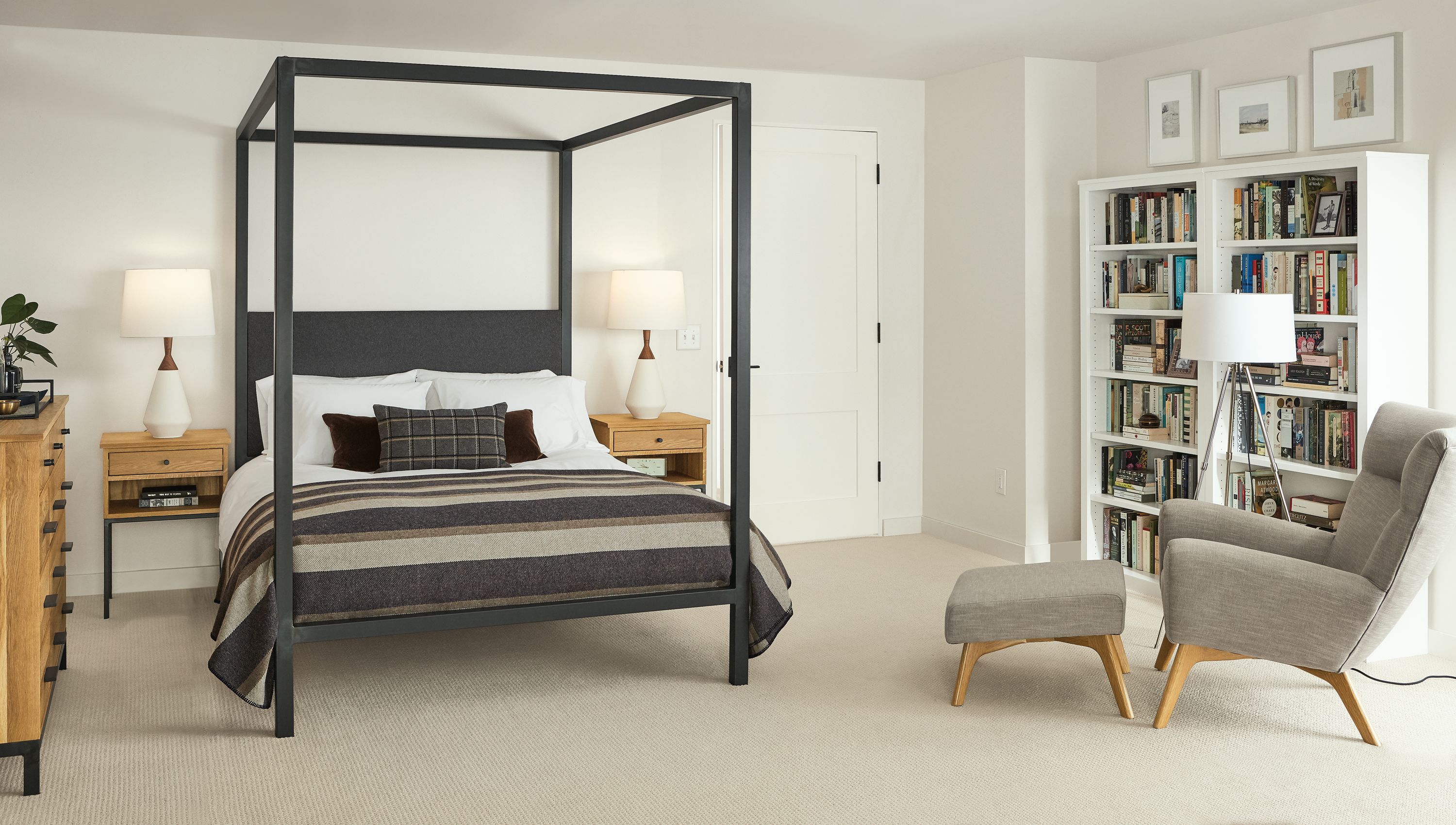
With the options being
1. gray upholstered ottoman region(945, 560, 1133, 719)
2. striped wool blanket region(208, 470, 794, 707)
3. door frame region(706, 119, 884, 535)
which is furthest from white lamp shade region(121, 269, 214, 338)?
gray upholstered ottoman region(945, 560, 1133, 719)

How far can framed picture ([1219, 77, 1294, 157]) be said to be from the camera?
4.70m

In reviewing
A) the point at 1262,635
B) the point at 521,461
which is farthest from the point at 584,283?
the point at 1262,635

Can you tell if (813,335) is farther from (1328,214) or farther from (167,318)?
(167,318)

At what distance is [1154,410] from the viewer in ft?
16.9

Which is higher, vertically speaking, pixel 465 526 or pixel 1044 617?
pixel 465 526

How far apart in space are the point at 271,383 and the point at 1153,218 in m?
3.86

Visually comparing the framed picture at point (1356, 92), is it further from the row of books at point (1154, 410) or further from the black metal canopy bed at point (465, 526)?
the black metal canopy bed at point (465, 526)

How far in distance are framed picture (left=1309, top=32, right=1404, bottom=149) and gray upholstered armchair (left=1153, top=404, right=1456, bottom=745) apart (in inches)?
48.9

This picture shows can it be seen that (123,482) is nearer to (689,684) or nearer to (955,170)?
(689,684)

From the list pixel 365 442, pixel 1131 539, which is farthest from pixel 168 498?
pixel 1131 539

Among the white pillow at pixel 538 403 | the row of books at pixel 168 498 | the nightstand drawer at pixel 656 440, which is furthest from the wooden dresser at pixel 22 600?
the nightstand drawer at pixel 656 440

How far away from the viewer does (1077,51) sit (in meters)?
5.37

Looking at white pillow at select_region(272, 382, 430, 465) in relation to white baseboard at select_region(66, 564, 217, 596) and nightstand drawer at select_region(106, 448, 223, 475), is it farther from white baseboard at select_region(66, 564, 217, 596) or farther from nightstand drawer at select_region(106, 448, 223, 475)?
white baseboard at select_region(66, 564, 217, 596)

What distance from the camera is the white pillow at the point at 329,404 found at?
4758 mm
